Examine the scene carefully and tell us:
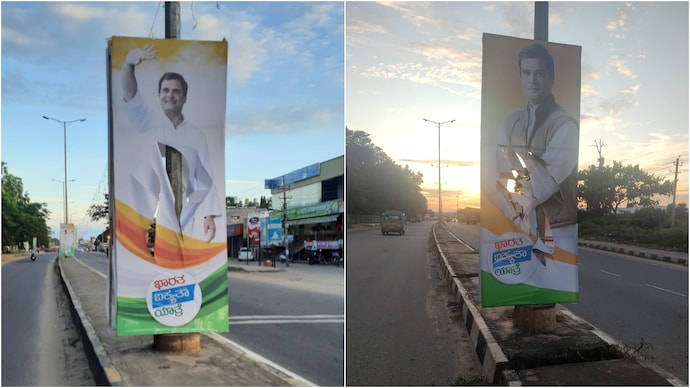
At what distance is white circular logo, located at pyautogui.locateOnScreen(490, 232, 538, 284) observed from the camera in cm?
613

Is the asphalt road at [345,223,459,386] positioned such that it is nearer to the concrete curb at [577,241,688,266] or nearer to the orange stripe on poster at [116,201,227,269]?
the orange stripe on poster at [116,201,227,269]

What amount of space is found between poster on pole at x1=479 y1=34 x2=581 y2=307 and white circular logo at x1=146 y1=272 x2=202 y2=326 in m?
3.05

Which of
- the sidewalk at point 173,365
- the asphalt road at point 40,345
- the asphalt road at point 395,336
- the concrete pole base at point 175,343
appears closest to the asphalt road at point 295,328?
the asphalt road at point 395,336

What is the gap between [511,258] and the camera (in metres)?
6.16

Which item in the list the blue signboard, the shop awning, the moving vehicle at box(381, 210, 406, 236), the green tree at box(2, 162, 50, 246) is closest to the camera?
the shop awning

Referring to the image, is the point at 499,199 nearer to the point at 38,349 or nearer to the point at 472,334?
the point at 472,334

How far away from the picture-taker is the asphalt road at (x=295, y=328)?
7.00 metres

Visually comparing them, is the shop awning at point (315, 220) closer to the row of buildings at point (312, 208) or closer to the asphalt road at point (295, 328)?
the row of buildings at point (312, 208)

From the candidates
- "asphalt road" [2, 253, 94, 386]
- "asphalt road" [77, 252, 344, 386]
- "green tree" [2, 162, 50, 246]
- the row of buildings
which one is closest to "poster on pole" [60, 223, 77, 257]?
"green tree" [2, 162, 50, 246]

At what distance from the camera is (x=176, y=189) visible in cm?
600

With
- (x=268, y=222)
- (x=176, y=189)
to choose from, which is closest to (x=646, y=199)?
(x=268, y=222)

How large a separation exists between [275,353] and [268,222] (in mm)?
26849

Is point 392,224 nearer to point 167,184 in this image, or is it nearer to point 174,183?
point 174,183

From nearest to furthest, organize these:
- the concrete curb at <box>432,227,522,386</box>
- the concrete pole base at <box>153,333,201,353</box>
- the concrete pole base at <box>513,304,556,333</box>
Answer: the concrete curb at <box>432,227,522,386</box> → the concrete pole base at <box>153,333,201,353</box> → the concrete pole base at <box>513,304,556,333</box>
